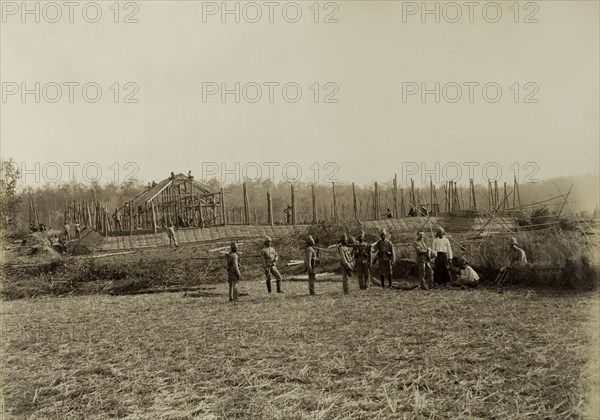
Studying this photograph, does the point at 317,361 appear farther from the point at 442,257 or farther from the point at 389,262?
the point at 442,257

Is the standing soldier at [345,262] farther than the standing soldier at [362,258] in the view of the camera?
No

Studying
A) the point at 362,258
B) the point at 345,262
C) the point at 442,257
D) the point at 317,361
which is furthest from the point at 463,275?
the point at 317,361

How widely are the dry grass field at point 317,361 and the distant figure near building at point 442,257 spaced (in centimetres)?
227

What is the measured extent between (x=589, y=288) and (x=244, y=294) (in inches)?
326

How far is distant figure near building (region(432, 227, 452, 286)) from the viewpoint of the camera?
14.0m

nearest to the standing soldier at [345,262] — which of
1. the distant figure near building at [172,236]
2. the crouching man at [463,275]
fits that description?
the crouching man at [463,275]

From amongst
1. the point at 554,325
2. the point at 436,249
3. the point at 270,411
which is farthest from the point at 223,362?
the point at 436,249

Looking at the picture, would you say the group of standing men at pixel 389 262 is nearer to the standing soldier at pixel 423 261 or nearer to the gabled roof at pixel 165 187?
the standing soldier at pixel 423 261

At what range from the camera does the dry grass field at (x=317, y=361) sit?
532 cm

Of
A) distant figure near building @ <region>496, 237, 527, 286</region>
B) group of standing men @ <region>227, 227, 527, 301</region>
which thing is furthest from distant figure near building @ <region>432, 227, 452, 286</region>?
A: distant figure near building @ <region>496, 237, 527, 286</region>

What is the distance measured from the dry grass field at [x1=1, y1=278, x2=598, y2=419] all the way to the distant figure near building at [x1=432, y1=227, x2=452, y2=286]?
7.46 ft

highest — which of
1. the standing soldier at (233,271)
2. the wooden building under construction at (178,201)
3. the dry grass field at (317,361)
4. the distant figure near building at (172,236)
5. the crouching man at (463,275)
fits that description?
the wooden building under construction at (178,201)

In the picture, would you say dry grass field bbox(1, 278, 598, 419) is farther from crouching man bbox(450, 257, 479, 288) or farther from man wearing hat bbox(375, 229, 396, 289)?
man wearing hat bbox(375, 229, 396, 289)

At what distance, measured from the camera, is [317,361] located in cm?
677
